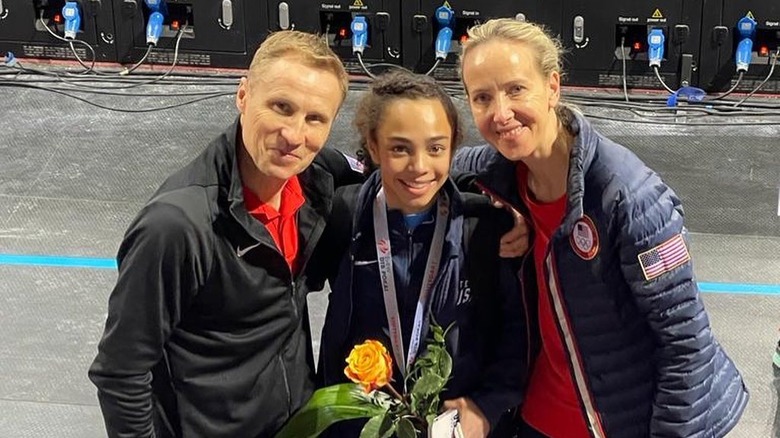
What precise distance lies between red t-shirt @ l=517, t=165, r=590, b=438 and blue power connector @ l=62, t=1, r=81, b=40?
4.57 m

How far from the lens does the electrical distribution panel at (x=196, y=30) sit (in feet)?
20.1

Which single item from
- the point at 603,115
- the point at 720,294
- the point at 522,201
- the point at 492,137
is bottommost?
the point at 720,294

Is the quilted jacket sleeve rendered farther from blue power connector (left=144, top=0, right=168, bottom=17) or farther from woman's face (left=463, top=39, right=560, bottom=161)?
blue power connector (left=144, top=0, right=168, bottom=17)

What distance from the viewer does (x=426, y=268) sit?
7.10ft

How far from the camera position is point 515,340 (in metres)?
2.27

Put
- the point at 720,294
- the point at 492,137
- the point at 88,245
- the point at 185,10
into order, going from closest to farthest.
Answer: the point at 492,137, the point at 720,294, the point at 88,245, the point at 185,10

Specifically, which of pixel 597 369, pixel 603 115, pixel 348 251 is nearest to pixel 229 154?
pixel 348 251

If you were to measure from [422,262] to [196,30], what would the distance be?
4.34 metres

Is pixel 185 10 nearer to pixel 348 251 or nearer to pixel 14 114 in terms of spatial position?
pixel 14 114

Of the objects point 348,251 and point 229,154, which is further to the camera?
point 348,251

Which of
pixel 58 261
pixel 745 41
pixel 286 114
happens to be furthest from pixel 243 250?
pixel 745 41

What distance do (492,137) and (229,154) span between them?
1.58ft

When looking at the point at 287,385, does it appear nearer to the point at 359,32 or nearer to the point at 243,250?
the point at 243,250

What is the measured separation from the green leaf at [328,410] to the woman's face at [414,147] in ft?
1.24
